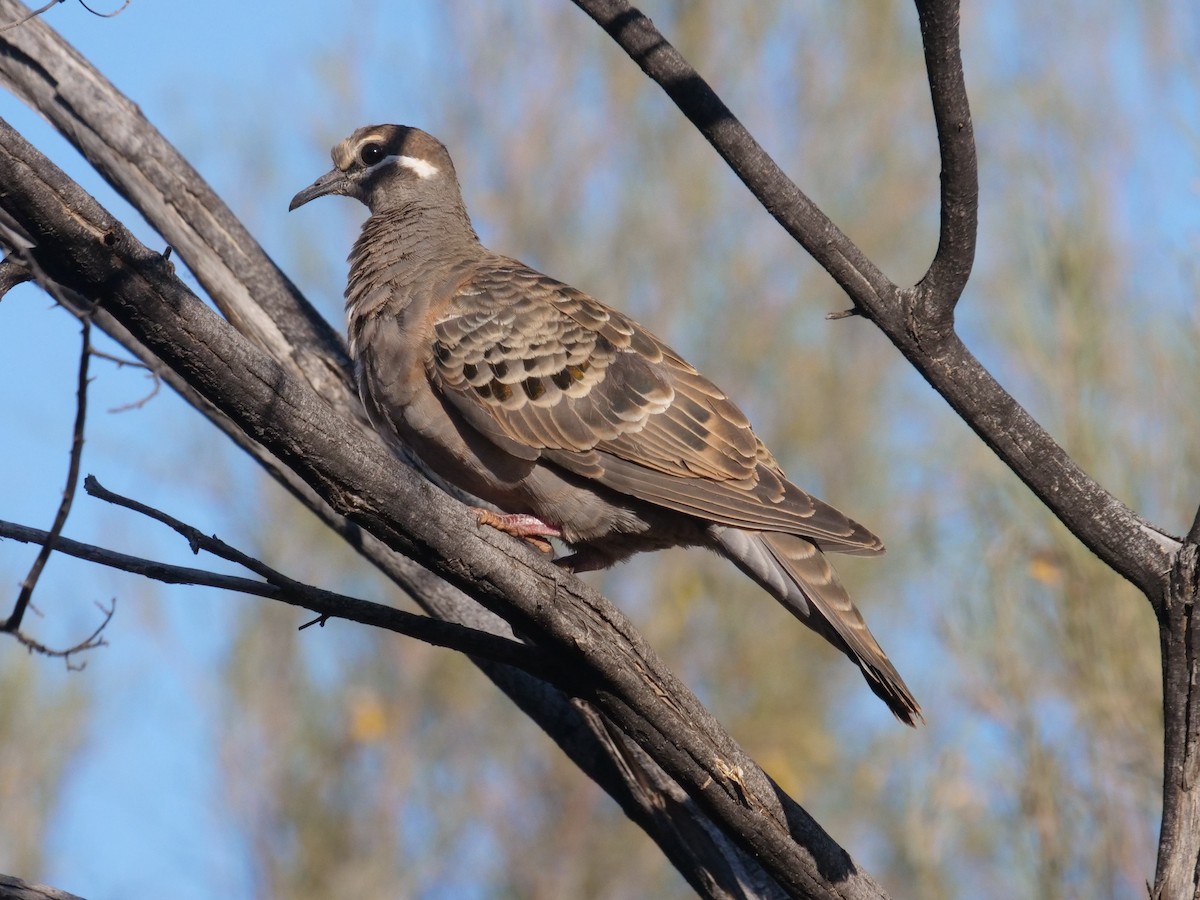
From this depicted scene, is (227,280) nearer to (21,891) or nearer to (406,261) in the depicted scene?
(406,261)

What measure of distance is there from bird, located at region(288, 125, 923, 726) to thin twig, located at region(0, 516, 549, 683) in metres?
0.78

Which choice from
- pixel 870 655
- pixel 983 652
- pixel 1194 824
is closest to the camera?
pixel 1194 824

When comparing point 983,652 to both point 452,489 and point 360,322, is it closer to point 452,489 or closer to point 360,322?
point 452,489

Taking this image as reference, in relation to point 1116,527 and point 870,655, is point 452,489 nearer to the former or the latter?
point 870,655

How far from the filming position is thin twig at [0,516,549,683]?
261 centimetres

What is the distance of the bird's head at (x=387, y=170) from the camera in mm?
4965

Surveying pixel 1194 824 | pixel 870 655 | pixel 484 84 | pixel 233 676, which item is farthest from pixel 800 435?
pixel 1194 824

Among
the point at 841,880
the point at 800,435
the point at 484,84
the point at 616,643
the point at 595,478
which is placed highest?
the point at 484,84

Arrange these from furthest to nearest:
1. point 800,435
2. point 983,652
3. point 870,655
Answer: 1. point 800,435
2. point 983,652
3. point 870,655

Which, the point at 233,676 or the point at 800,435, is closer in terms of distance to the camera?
the point at 233,676

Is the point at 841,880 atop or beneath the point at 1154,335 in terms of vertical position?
beneath

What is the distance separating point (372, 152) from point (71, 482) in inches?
127

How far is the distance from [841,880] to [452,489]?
1851mm

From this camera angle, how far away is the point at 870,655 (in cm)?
351
